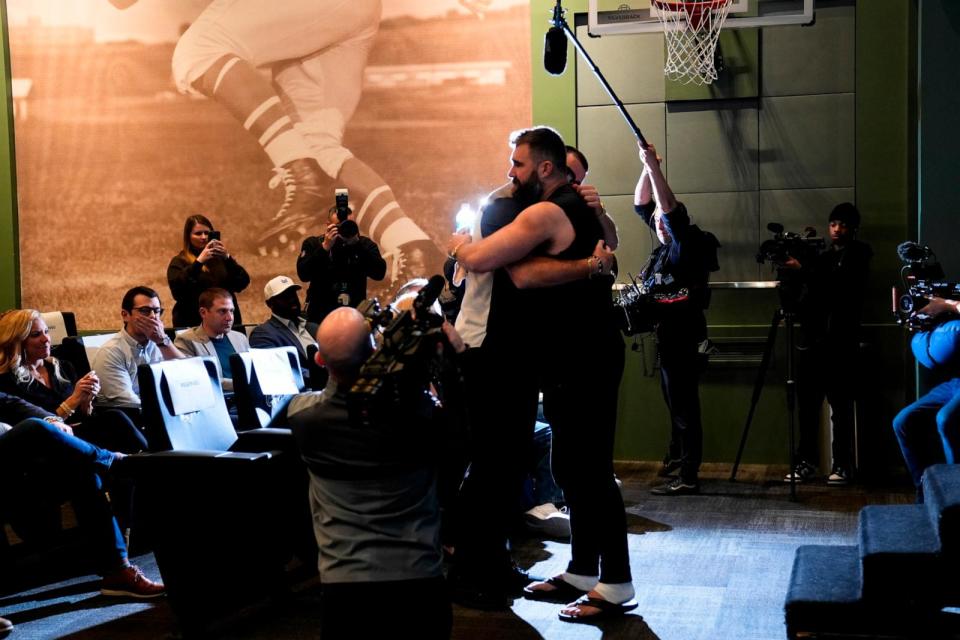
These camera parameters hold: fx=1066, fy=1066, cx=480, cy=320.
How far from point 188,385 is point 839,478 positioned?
3377 millimetres

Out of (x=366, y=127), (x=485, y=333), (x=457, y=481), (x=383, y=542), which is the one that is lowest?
(x=457, y=481)

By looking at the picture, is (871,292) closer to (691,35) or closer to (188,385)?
(691,35)

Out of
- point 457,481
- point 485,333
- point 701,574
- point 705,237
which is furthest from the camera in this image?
point 705,237

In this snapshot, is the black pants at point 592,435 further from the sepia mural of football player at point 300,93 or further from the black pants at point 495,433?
the sepia mural of football player at point 300,93

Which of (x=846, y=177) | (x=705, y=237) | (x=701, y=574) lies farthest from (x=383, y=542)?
(x=846, y=177)

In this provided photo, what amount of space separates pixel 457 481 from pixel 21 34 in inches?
199

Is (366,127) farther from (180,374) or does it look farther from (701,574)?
(701,574)

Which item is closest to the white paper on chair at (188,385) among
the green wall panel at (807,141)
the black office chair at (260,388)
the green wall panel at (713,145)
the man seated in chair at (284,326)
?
the black office chair at (260,388)

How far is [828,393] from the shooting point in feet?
18.1

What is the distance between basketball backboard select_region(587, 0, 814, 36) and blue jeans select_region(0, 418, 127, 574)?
11.1 feet

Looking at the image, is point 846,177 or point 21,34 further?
point 21,34

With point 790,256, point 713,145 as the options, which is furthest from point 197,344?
point 713,145

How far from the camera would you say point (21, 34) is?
720 cm

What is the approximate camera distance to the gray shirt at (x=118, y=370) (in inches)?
180
